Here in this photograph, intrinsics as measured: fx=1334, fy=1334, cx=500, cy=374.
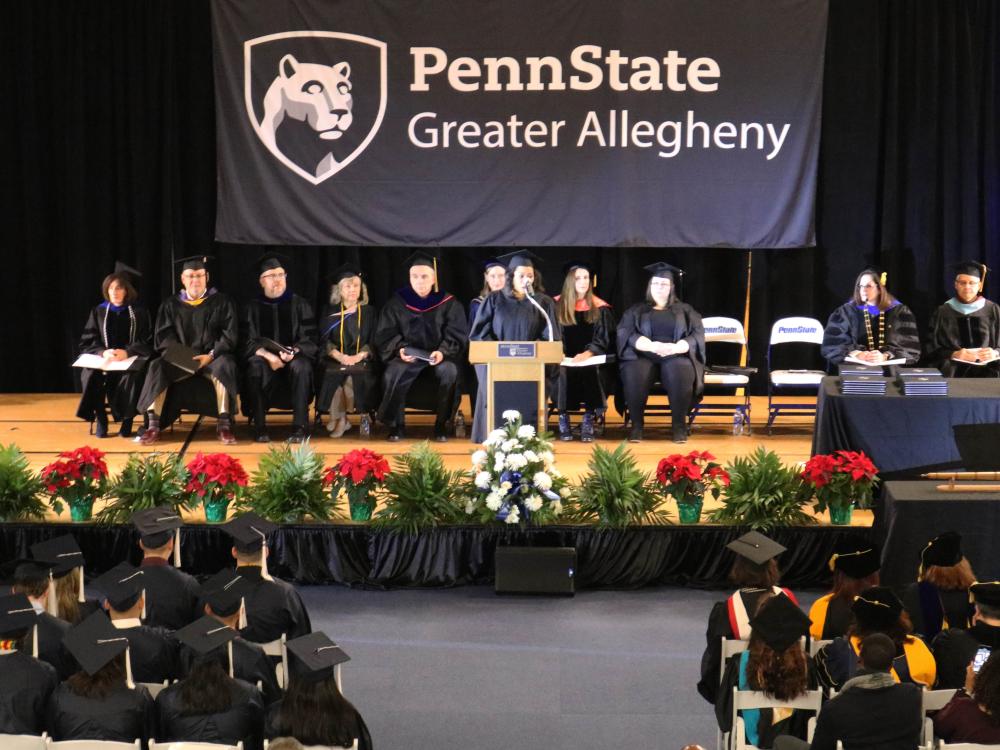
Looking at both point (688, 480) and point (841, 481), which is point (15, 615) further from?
point (841, 481)

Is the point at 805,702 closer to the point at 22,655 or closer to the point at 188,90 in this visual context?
the point at 22,655

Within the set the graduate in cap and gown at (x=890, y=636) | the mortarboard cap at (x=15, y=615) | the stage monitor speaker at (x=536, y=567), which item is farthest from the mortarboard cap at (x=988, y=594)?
the mortarboard cap at (x=15, y=615)

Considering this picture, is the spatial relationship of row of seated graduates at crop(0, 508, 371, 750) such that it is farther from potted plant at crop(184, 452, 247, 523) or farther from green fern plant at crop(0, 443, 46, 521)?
green fern plant at crop(0, 443, 46, 521)

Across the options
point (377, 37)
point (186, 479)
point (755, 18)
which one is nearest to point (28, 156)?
point (377, 37)

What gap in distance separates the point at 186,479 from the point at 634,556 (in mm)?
2652

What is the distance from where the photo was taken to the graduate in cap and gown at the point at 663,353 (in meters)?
10.2

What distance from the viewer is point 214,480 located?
24.9ft

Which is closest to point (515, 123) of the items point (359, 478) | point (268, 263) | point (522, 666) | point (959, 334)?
point (268, 263)

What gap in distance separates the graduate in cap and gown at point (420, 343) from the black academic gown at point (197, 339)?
3.76 ft

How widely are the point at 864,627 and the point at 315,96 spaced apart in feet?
26.7

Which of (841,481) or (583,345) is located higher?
(583,345)

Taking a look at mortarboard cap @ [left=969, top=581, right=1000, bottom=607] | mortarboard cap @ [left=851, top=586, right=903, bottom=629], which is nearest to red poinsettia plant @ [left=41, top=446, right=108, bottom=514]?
mortarboard cap @ [left=851, top=586, right=903, bottom=629]

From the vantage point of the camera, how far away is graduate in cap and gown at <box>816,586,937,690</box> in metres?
4.66

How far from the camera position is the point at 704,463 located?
352 inches
